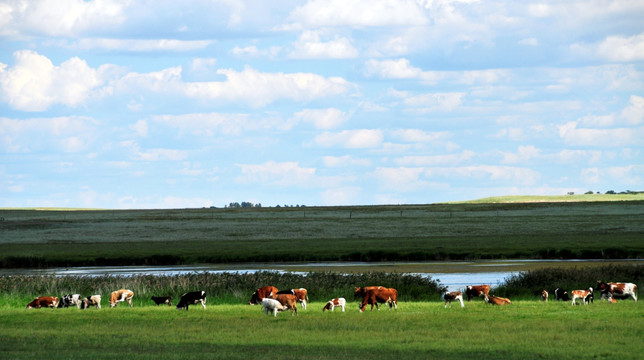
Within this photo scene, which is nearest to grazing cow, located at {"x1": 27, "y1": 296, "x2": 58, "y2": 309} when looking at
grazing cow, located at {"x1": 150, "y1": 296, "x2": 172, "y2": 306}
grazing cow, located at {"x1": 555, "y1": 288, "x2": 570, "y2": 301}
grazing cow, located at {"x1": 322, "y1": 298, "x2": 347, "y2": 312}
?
grazing cow, located at {"x1": 150, "y1": 296, "x2": 172, "y2": 306}

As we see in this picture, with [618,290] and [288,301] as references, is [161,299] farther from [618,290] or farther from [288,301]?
[618,290]

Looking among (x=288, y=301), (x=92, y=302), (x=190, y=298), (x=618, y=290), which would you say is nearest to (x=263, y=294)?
(x=190, y=298)

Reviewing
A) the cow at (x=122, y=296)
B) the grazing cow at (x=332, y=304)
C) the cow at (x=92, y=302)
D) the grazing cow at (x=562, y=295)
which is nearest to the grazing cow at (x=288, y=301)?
the grazing cow at (x=332, y=304)

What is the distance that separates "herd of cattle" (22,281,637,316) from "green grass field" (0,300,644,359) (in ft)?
1.81

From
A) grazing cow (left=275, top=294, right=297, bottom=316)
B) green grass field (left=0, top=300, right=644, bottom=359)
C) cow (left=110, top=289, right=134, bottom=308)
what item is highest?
grazing cow (left=275, top=294, right=297, bottom=316)

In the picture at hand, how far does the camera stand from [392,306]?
3275cm

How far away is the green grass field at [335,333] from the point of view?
21688mm

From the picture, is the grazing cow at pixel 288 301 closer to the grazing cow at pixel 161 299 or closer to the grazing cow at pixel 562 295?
the grazing cow at pixel 161 299

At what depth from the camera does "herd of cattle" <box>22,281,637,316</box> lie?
30.4 meters

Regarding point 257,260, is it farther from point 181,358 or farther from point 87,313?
point 181,358

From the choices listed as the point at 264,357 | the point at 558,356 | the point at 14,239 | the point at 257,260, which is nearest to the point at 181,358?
the point at 264,357

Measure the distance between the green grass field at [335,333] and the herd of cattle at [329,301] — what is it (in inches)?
21.7

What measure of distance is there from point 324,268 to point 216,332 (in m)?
37.0

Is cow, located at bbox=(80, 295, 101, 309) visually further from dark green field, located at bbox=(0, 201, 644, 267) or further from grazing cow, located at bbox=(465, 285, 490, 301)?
dark green field, located at bbox=(0, 201, 644, 267)
